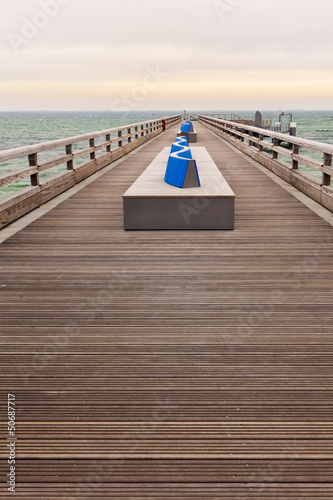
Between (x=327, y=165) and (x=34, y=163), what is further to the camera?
(x=34, y=163)

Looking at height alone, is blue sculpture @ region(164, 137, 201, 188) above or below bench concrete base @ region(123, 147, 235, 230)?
above

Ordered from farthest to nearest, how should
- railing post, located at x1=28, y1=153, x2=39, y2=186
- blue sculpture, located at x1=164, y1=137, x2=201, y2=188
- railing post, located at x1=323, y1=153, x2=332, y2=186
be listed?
railing post, located at x1=28, y1=153, x2=39, y2=186 < railing post, located at x1=323, y1=153, x2=332, y2=186 < blue sculpture, located at x1=164, y1=137, x2=201, y2=188

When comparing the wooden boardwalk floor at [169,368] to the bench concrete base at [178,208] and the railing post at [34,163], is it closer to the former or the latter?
the bench concrete base at [178,208]

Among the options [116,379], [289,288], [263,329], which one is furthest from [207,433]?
[289,288]

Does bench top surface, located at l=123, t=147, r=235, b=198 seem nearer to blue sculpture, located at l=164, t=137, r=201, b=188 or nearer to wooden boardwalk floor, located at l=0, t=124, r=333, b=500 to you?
blue sculpture, located at l=164, t=137, r=201, b=188

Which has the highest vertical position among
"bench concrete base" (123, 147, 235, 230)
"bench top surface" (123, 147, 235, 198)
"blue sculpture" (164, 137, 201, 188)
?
"blue sculpture" (164, 137, 201, 188)

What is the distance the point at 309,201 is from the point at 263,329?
17.8ft

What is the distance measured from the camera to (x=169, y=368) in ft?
10.5

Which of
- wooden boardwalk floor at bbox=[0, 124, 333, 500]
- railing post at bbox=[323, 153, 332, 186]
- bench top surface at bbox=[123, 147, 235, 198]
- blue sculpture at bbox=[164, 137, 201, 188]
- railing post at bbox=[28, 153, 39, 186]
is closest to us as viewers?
wooden boardwalk floor at bbox=[0, 124, 333, 500]

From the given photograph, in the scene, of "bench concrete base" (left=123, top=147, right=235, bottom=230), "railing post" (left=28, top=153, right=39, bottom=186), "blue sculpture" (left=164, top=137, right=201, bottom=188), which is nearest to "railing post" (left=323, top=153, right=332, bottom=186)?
"bench concrete base" (left=123, top=147, right=235, bottom=230)

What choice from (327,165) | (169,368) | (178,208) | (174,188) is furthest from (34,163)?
(169,368)

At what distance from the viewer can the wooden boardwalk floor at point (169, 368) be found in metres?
2.33

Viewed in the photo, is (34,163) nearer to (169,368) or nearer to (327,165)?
(327,165)

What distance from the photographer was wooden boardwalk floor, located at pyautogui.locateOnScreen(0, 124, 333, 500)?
233cm
